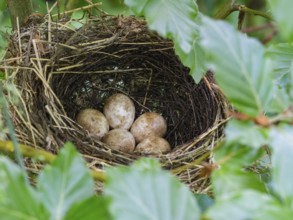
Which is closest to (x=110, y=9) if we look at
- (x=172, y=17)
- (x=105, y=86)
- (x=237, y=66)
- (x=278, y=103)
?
(x=105, y=86)

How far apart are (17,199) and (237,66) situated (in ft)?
0.79

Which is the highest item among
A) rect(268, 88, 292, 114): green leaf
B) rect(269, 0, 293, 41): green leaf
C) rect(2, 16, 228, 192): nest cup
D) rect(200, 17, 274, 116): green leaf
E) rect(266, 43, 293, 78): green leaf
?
rect(269, 0, 293, 41): green leaf

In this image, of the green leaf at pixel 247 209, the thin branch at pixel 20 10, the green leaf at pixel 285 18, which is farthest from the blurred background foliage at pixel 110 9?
the green leaf at pixel 247 209

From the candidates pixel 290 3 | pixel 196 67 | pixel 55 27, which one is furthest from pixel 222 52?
pixel 55 27

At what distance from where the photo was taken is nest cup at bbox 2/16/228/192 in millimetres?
1235

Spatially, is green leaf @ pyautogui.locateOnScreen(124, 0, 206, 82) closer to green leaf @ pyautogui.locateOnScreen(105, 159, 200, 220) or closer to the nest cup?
the nest cup

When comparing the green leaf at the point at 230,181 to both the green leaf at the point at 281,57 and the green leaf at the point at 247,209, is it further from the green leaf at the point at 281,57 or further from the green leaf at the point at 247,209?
the green leaf at the point at 281,57

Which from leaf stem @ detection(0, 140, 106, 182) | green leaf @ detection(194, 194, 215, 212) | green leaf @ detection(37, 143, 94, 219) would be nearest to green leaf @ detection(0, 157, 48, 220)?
green leaf @ detection(37, 143, 94, 219)

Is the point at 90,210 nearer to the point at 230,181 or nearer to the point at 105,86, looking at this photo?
the point at 230,181

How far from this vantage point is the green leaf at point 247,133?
0.60 m

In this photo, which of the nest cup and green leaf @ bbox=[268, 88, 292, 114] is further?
the nest cup

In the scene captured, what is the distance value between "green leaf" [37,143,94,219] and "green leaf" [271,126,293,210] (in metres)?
0.18

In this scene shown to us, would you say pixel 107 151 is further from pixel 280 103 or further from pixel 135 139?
pixel 280 103

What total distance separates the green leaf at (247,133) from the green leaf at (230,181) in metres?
0.07
